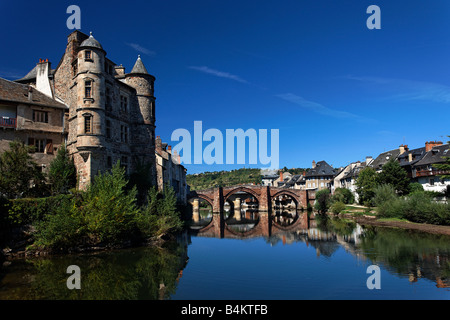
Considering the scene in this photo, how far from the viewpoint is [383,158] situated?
183 ft

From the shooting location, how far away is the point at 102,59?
1040 inches

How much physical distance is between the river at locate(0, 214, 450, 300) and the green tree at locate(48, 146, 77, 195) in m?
6.83

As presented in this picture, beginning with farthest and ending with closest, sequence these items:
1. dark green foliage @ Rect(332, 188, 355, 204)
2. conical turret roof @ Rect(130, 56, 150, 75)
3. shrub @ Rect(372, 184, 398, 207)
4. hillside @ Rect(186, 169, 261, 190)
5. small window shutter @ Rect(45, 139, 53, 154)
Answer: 1. hillside @ Rect(186, 169, 261, 190)
2. dark green foliage @ Rect(332, 188, 355, 204)
3. shrub @ Rect(372, 184, 398, 207)
4. conical turret roof @ Rect(130, 56, 150, 75)
5. small window shutter @ Rect(45, 139, 53, 154)

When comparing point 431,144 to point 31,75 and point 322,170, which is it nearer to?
point 322,170

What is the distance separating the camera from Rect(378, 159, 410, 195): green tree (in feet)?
139

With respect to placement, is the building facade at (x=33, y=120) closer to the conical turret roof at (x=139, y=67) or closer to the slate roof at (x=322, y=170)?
the conical turret roof at (x=139, y=67)

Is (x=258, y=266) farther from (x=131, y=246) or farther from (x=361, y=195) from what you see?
(x=361, y=195)

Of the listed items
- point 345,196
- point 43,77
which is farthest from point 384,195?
point 43,77

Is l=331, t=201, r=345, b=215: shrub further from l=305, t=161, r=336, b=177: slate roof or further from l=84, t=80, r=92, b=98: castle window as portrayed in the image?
l=84, t=80, r=92, b=98: castle window

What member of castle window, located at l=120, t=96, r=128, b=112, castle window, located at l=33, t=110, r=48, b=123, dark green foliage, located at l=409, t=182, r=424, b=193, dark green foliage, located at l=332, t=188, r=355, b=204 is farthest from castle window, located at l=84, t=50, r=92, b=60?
dark green foliage, located at l=332, t=188, r=355, b=204

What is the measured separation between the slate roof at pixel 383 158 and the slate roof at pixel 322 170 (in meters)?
15.2

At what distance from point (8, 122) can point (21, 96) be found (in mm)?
2688

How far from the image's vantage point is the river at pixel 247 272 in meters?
13.2
